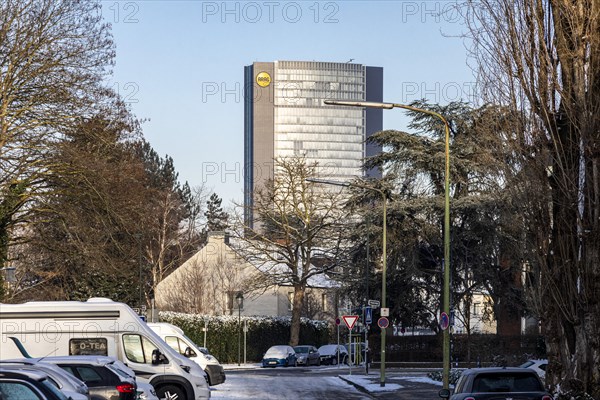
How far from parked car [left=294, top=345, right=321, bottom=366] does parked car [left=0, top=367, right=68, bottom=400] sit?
5406 cm

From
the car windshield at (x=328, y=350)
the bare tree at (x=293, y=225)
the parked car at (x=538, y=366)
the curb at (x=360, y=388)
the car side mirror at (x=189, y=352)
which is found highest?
the bare tree at (x=293, y=225)

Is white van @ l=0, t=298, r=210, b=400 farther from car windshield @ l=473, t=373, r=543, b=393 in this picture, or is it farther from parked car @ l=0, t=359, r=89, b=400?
parked car @ l=0, t=359, r=89, b=400

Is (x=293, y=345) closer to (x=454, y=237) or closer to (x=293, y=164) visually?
(x=293, y=164)

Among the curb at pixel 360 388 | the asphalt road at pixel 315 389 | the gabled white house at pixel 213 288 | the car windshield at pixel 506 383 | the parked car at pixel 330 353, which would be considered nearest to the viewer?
the car windshield at pixel 506 383

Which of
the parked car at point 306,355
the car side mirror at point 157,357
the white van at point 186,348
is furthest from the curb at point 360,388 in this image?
the parked car at point 306,355

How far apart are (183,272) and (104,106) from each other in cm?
4394

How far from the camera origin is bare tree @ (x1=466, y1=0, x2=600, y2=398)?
79.2ft

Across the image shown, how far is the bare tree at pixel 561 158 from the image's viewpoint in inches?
950

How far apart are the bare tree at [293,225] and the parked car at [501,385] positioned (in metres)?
46.2

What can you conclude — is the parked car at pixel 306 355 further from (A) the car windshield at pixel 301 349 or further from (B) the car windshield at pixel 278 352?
(B) the car windshield at pixel 278 352

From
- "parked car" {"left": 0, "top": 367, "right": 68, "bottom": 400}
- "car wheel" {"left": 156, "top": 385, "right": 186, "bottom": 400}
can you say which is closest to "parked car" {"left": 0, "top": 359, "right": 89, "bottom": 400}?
"parked car" {"left": 0, "top": 367, "right": 68, "bottom": 400}

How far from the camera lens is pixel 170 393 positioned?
24.9m

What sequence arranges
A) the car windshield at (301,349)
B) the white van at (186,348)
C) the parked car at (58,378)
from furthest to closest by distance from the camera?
the car windshield at (301,349) < the white van at (186,348) < the parked car at (58,378)

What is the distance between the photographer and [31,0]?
3741cm
